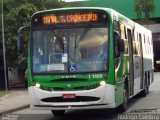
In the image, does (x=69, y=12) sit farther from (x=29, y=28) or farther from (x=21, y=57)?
(x=21, y=57)

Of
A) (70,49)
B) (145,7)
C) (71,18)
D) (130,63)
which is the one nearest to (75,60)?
(70,49)

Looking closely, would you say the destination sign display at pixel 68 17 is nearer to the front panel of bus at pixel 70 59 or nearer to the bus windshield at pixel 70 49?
the front panel of bus at pixel 70 59

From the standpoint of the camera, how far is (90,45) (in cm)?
1329

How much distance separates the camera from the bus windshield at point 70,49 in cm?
1314

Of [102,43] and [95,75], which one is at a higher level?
[102,43]

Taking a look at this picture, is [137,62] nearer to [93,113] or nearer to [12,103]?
[93,113]

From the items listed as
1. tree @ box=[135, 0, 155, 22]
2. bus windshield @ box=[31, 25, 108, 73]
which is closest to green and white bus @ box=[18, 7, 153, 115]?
bus windshield @ box=[31, 25, 108, 73]

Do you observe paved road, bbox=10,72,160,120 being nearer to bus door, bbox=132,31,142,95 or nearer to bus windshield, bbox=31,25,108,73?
bus door, bbox=132,31,142,95

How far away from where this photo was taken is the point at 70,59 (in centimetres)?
1318

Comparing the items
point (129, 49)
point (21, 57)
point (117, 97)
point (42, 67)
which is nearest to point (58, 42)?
point (42, 67)

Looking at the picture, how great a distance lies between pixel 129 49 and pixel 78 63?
3753 mm

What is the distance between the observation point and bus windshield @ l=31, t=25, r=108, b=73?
13141 mm

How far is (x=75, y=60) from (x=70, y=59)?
141 mm

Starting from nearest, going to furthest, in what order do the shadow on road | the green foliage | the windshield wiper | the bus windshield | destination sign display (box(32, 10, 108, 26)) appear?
the bus windshield
the windshield wiper
destination sign display (box(32, 10, 108, 26))
the shadow on road
the green foliage
